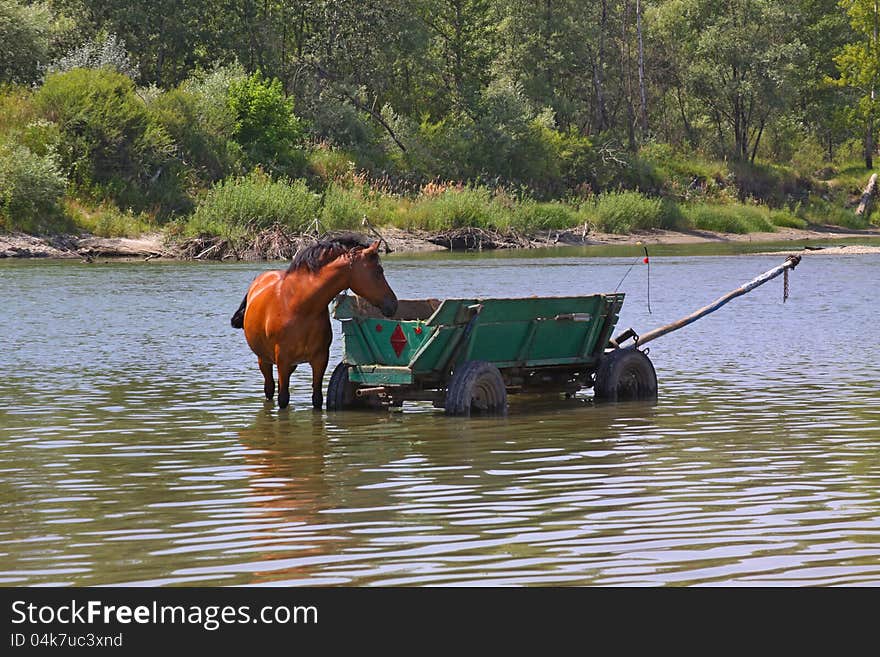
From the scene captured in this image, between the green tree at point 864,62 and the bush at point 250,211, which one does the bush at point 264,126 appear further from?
the green tree at point 864,62

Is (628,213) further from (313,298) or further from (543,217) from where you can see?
(313,298)

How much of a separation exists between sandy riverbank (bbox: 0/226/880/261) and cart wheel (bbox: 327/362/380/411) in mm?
23979

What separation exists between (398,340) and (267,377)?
205 centimetres

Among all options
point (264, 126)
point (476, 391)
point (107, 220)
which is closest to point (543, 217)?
point (264, 126)

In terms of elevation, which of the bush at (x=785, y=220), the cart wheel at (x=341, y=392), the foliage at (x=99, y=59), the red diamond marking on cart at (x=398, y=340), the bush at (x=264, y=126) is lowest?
the cart wheel at (x=341, y=392)

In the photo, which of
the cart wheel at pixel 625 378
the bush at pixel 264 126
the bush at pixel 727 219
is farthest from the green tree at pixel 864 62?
the cart wheel at pixel 625 378

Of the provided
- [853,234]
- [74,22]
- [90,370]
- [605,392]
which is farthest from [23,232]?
[853,234]

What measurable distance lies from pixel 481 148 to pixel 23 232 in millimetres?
26372

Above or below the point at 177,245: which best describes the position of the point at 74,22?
above

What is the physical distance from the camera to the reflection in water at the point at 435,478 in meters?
8.70

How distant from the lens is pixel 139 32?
69.9 meters

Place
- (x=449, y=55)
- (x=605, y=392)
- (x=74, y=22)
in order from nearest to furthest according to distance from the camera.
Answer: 1. (x=605, y=392)
2. (x=74, y=22)
3. (x=449, y=55)

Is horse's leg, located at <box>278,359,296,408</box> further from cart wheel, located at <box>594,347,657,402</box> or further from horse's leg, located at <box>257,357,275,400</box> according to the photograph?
cart wheel, located at <box>594,347,657,402</box>

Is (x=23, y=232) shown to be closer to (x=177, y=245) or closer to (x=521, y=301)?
(x=177, y=245)
